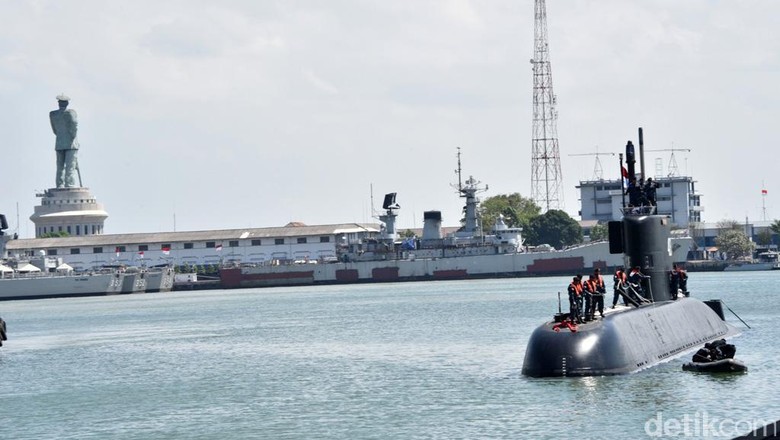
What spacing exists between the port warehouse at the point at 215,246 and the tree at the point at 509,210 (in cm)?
1657

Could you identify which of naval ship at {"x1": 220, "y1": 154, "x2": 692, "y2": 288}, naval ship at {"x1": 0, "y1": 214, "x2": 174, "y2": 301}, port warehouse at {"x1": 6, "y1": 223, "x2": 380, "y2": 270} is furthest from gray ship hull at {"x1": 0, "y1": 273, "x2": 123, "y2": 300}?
port warehouse at {"x1": 6, "y1": 223, "x2": 380, "y2": 270}

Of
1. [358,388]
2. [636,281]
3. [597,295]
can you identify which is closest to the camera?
[597,295]

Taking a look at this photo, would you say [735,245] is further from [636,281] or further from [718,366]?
[718,366]

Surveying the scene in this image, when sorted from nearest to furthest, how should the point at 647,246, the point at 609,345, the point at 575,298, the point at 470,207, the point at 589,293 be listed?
the point at 609,345 < the point at 575,298 < the point at 589,293 < the point at 647,246 < the point at 470,207

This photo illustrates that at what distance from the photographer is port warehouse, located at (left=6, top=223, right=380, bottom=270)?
184m

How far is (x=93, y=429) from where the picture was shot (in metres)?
29.7

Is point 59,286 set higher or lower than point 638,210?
lower

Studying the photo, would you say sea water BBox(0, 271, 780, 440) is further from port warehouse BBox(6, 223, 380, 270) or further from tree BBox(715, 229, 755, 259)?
port warehouse BBox(6, 223, 380, 270)

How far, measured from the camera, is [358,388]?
34062mm

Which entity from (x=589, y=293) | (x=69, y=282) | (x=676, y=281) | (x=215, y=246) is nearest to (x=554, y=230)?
(x=215, y=246)

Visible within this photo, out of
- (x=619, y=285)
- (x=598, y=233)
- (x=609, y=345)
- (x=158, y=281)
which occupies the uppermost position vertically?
(x=598, y=233)

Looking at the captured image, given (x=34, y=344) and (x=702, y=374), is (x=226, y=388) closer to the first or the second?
(x=702, y=374)

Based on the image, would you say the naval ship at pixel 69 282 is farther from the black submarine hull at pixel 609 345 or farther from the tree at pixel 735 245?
the black submarine hull at pixel 609 345

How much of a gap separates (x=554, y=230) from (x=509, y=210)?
15264 mm
